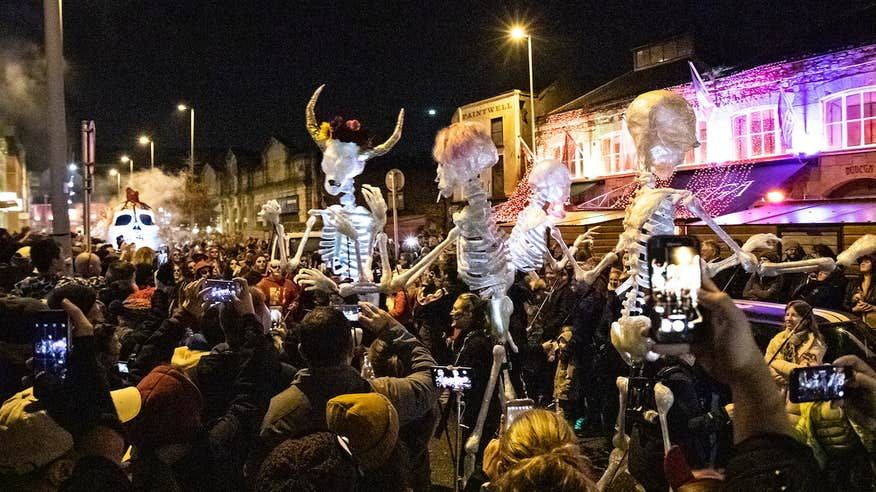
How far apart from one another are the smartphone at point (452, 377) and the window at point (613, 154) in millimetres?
20312

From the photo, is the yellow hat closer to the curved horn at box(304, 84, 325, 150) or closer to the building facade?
the curved horn at box(304, 84, 325, 150)

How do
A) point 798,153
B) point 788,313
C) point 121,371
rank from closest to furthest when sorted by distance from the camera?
point 121,371
point 788,313
point 798,153

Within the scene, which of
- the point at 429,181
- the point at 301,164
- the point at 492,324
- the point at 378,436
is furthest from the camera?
the point at 301,164

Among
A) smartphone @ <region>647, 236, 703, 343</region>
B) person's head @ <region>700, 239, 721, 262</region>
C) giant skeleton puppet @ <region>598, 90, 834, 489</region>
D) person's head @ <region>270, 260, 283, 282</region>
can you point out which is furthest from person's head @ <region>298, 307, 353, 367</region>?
person's head @ <region>700, 239, 721, 262</region>

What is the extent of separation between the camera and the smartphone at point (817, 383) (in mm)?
2383

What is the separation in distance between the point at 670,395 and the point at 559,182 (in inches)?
104

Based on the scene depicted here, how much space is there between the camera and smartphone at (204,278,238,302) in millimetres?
4223

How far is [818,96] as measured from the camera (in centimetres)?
1675

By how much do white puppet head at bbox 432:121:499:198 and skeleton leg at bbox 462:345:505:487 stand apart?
58.3 inches

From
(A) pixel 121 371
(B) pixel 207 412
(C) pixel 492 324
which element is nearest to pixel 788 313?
(C) pixel 492 324

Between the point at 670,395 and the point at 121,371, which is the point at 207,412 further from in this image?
the point at 670,395

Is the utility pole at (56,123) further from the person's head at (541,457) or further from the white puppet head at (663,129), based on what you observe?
the person's head at (541,457)

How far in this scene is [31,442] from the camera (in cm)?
217

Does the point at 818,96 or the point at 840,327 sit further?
the point at 818,96
